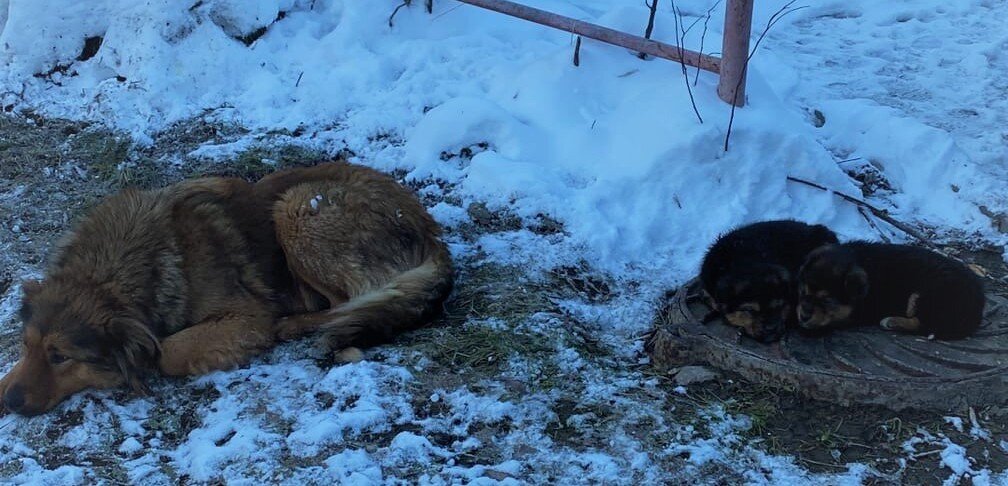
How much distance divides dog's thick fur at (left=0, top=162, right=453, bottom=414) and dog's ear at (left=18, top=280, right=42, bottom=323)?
1cm

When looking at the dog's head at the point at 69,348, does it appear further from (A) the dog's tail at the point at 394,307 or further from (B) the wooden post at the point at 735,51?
(B) the wooden post at the point at 735,51

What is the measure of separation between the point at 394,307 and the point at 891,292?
279cm

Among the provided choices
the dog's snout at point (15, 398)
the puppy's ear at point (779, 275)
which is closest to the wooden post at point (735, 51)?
the puppy's ear at point (779, 275)

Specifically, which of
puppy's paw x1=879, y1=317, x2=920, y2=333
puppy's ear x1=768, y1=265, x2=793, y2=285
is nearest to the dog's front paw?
puppy's ear x1=768, y1=265, x2=793, y2=285

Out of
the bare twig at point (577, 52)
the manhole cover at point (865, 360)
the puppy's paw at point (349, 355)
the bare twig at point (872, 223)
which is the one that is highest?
the bare twig at point (577, 52)

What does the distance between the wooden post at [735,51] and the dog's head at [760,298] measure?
218 cm

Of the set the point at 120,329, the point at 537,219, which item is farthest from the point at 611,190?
→ the point at 120,329

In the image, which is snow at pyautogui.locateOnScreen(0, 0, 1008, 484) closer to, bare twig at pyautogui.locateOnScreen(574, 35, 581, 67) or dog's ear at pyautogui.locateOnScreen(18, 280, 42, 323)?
bare twig at pyautogui.locateOnScreen(574, 35, 581, 67)

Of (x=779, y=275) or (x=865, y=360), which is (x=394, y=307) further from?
(x=865, y=360)

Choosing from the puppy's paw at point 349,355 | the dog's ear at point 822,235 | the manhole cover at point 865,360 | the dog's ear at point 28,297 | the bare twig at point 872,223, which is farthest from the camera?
the bare twig at point 872,223

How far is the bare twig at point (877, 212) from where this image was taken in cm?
562

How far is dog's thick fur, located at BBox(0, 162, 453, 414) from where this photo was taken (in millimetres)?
4492

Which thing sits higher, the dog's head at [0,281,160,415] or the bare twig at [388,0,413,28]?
the bare twig at [388,0,413,28]

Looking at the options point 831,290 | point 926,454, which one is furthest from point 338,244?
point 926,454
